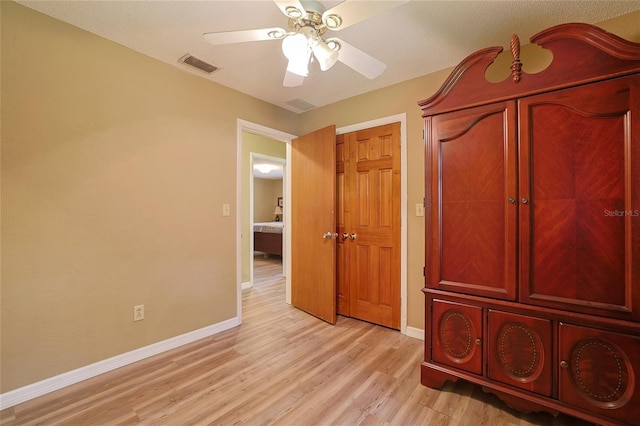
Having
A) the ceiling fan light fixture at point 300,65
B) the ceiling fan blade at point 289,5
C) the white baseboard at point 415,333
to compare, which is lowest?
the white baseboard at point 415,333

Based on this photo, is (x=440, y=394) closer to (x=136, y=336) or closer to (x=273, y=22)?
(x=136, y=336)

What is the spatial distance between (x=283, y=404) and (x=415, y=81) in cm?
288

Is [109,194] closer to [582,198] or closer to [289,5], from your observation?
[289,5]

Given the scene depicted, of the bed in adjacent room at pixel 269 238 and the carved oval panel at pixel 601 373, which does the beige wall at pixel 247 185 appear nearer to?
the bed in adjacent room at pixel 269 238

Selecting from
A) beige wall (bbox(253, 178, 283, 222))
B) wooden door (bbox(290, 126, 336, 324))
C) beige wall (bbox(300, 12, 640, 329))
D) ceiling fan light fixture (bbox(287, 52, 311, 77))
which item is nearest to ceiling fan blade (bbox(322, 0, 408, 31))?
ceiling fan light fixture (bbox(287, 52, 311, 77))

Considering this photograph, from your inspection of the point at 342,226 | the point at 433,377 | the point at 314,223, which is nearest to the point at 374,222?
the point at 342,226

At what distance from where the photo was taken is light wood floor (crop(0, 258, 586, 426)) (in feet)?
5.13

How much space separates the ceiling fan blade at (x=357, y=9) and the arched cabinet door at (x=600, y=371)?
6.09 ft

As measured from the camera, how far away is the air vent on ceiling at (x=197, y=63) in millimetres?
2271

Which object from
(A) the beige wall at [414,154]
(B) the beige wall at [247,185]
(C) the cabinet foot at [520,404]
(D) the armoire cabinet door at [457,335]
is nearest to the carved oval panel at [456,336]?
(D) the armoire cabinet door at [457,335]

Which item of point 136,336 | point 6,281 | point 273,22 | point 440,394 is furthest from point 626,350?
point 6,281

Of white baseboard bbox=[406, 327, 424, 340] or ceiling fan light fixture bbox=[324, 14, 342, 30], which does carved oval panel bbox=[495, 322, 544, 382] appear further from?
ceiling fan light fixture bbox=[324, 14, 342, 30]

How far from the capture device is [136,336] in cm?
218

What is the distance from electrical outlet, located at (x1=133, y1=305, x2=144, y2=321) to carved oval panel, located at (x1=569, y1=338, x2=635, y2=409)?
9.54 ft
